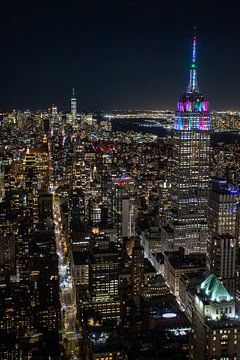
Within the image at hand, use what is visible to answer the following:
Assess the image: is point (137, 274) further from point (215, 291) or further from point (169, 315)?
point (215, 291)

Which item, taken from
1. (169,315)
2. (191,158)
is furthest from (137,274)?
(191,158)

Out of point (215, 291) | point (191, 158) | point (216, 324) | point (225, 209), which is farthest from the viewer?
point (191, 158)

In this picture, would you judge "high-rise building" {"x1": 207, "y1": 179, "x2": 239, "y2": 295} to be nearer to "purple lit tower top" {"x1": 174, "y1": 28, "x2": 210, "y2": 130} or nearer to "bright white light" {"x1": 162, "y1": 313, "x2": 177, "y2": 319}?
"bright white light" {"x1": 162, "y1": 313, "x2": 177, "y2": 319}

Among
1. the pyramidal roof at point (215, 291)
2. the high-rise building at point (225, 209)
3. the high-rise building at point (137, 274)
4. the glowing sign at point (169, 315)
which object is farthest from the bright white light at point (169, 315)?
the pyramidal roof at point (215, 291)

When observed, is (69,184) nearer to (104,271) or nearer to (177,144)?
(177,144)

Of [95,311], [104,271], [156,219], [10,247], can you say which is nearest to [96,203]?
[156,219]
